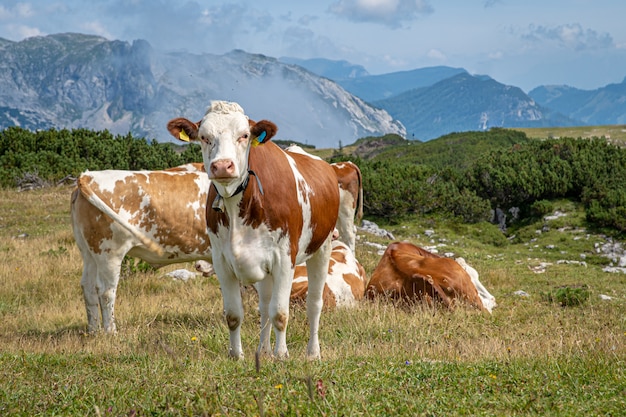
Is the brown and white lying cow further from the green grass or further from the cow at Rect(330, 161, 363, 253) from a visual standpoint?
the green grass

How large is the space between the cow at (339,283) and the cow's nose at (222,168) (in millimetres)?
4402

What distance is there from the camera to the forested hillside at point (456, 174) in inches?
1014

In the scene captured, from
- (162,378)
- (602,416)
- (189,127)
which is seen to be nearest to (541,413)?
(602,416)

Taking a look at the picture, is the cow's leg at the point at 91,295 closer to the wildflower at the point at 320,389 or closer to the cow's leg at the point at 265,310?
the cow's leg at the point at 265,310

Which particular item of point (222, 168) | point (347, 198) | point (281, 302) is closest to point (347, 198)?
point (347, 198)

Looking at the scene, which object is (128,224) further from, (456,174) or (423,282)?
(456,174)

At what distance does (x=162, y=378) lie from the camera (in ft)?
15.2

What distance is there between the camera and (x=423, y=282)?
30.7 ft

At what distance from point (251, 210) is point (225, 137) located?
758mm

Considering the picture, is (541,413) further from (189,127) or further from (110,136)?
(110,136)

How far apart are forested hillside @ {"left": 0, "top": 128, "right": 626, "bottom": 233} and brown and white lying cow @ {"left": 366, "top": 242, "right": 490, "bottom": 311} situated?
548 inches

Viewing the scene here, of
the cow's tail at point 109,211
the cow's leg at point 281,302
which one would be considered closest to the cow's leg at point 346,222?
the cow's tail at point 109,211

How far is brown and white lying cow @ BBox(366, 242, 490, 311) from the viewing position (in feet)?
30.4

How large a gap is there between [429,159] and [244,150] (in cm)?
4701
